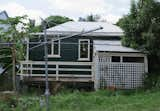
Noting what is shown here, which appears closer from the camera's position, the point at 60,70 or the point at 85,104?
the point at 85,104

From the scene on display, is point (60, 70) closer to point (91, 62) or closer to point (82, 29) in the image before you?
point (91, 62)

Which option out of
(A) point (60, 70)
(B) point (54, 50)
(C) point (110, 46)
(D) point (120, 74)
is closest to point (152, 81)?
(D) point (120, 74)

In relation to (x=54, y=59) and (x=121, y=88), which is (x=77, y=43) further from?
(x=121, y=88)

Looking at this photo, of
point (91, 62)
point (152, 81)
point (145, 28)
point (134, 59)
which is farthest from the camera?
point (91, 62)

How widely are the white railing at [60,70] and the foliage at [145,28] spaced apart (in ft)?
8.83

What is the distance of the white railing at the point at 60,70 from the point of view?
2391 cm

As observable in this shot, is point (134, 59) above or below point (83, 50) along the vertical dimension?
below

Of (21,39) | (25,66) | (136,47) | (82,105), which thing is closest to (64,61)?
(25,66)

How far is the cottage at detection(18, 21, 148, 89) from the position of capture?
75.7 ft

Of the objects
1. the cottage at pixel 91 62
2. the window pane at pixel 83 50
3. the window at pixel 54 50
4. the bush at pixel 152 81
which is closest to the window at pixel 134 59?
the cottage at pixel 91 62

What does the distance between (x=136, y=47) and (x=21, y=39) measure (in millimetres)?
11371

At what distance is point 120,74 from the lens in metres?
23.1

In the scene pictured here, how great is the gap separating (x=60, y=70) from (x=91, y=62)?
1788 mm

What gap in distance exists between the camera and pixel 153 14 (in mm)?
23469
